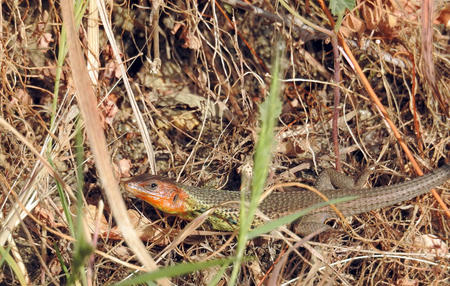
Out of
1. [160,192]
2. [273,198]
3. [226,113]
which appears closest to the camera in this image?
[160,192]

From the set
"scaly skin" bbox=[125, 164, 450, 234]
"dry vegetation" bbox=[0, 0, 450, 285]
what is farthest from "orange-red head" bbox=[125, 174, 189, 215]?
"dry vegetation" bbox=[0, 0, 450, 285]

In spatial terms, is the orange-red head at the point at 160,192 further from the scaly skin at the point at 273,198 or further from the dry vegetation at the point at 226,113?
the dry vegetation at the point at 226,113

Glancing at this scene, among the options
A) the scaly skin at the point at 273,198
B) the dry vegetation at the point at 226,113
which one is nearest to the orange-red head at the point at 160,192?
the scaly skin at the point at 273,198

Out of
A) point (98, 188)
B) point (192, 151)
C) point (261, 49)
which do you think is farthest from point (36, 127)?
point (261, 49)

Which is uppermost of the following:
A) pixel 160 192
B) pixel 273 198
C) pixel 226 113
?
pixel 226 113

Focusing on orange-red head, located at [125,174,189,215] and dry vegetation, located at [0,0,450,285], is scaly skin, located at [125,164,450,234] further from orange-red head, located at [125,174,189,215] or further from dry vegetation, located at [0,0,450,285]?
dry vegetation, located at [0,0,450,285]

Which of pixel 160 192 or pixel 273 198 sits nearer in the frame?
pixel 160 192

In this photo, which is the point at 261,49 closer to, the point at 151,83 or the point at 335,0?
the point at 151,83
